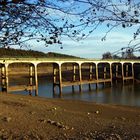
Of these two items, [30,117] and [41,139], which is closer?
[41,139]

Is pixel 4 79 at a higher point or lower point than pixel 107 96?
higher

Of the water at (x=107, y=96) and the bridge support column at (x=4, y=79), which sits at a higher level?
the bridge support column at (x=4, y=79)

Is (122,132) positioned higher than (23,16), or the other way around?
(23,16)

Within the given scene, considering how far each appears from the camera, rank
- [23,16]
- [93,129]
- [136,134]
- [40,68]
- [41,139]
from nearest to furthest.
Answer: [23,16]
[41,139]
[136,134]
[93,129]
[40,68]

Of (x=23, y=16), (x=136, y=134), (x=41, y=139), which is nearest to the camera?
(x=23, y=16)

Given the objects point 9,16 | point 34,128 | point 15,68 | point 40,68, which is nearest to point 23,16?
point 9,16

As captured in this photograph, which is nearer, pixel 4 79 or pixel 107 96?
pixel 107 96

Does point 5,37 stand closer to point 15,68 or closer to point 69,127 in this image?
point 69,127

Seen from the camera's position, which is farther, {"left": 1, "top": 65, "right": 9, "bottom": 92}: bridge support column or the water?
{"left": 1, "top": 65, "right": 9, "bottom": 92}: bridge support column

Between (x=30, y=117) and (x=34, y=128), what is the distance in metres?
2.72

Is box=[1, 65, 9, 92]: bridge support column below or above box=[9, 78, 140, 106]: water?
above

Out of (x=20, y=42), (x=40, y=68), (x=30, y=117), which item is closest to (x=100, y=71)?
(x=40, y=68)

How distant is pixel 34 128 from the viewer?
38.2 ft

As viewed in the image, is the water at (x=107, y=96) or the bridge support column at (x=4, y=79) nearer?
the water at (x=107, y=96)
